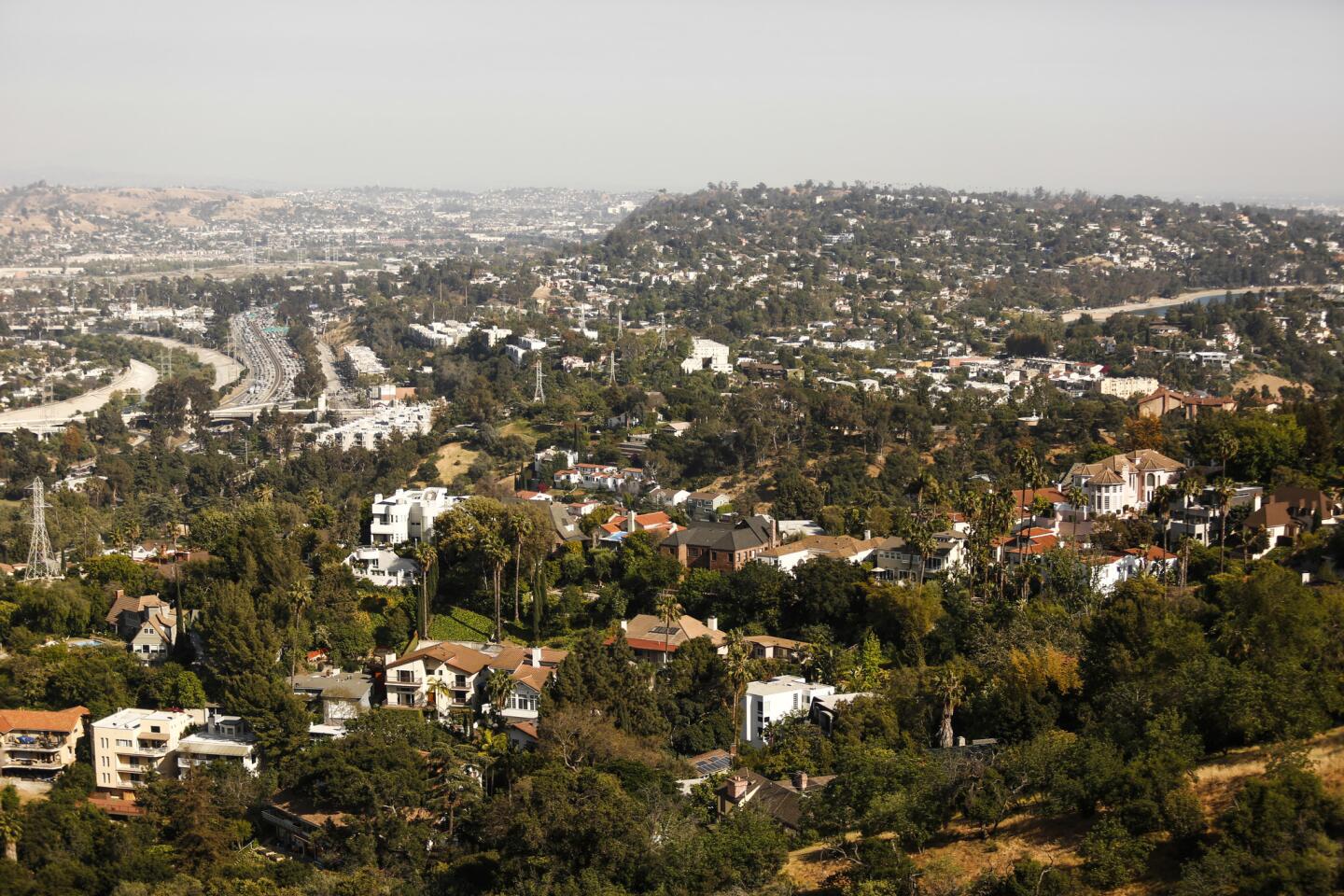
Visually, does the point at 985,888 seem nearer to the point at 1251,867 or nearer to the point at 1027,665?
the point at 1251,867

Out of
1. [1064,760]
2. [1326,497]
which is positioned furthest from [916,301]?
[1064,760]

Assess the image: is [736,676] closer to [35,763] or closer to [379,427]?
[35,763]

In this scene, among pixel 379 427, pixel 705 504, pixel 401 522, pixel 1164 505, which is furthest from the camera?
pixel 379 427

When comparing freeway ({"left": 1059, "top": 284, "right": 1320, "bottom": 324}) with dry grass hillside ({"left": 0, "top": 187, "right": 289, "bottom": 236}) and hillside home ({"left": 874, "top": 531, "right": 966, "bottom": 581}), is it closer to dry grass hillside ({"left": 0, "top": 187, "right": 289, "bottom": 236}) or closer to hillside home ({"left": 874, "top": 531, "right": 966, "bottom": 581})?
hillside home ({"left": 874, "top": 531, "right": 966, "bottom": 581})

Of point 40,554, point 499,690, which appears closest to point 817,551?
point 499,690

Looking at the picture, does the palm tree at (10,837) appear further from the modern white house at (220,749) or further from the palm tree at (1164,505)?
the palm tree at (1164,505)

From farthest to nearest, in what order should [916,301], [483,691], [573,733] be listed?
[916,301] → [483,691] → [573,733]
